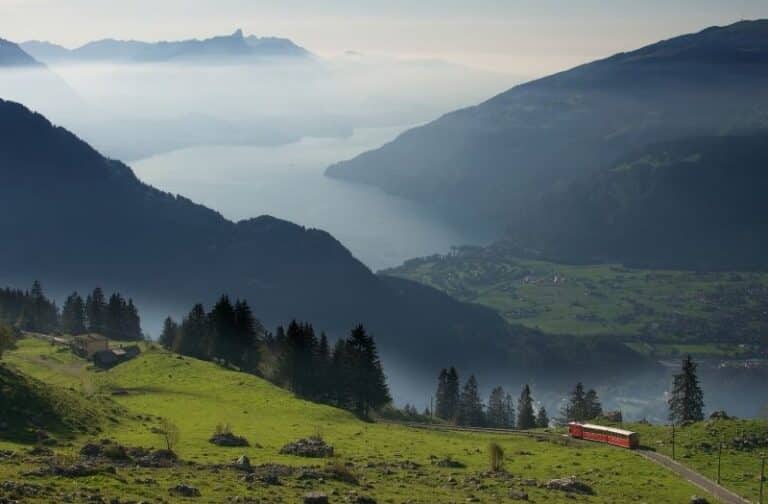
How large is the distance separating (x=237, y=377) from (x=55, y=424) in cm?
4669

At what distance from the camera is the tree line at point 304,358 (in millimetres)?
123688

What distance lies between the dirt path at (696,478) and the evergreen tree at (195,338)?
80.0 metres

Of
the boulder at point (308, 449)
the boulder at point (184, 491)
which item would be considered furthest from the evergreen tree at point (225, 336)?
the boulder at point (184, 491)

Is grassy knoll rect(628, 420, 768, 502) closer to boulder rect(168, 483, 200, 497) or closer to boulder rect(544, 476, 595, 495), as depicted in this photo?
boulder rect(544, 476, 595, 495)

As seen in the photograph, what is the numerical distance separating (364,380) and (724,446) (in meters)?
53.5

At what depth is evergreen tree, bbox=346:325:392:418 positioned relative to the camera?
12281 centimetres

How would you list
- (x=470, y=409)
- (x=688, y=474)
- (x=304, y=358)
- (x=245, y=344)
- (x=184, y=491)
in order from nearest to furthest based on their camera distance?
1. (x=184, y=491)
2. (x=688, y=474)
3. (x=304, y=358)
4. (x=245, y=344)
5. (x=470, y=409)

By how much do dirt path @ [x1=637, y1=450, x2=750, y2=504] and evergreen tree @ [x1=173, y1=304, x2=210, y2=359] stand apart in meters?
80.0

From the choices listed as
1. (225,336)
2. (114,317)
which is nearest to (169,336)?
(114,317)

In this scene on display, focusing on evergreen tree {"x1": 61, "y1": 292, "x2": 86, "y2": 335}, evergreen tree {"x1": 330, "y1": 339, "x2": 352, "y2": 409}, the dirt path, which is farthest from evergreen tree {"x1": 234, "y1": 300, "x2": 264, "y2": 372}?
the dirt path

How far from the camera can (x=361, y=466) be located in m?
69.2

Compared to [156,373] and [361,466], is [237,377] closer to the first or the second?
[156,373]

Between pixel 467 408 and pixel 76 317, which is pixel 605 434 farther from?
pixel 76 317

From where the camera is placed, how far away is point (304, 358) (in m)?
127
